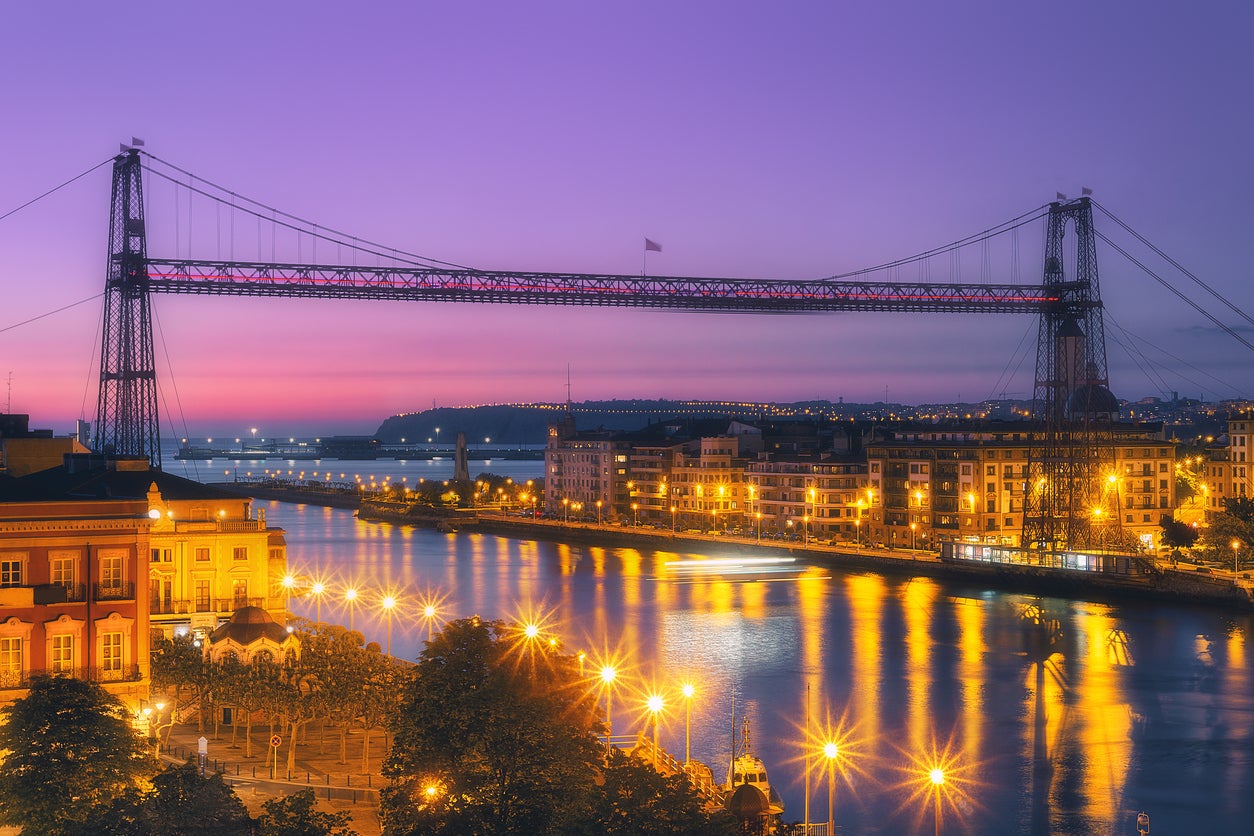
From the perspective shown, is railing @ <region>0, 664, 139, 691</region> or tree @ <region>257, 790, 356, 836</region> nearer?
tree @ <region>257, 790, 356, 836</region>

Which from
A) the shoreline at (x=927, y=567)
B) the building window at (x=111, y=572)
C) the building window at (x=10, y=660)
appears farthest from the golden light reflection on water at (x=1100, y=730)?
the building window at (x=10, y=660)

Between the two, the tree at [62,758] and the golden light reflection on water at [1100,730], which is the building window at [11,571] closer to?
the tree at [62,758]

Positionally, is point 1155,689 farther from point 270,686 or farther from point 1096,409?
point 1096,409

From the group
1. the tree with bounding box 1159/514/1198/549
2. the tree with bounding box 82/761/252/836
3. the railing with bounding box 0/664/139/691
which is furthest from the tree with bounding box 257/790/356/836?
the tree with bounding box 1159/514/1198/549

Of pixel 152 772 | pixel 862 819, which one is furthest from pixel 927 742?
pixel 152 772

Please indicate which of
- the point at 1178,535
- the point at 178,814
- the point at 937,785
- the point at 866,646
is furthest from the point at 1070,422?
the point at 178,814

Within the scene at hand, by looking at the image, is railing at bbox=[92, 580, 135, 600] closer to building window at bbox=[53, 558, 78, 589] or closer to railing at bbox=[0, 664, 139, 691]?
building window at bbox=[53, 558, 78, 589]
